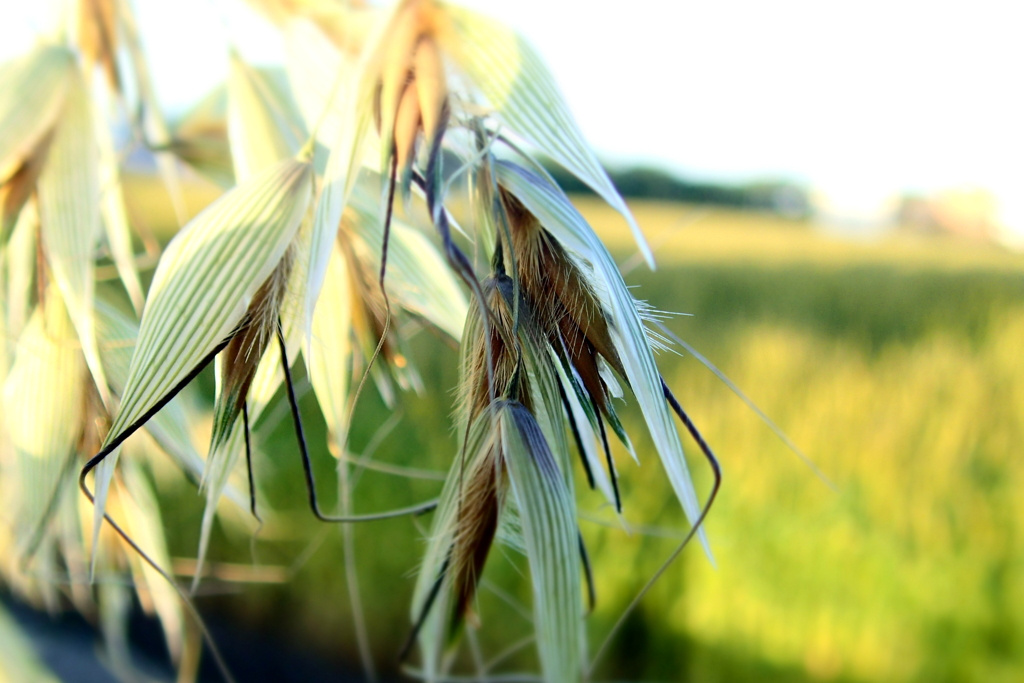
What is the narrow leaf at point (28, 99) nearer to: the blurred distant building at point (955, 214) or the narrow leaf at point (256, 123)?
the narrow leaf at point (256, 123)

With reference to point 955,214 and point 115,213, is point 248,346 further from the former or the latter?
point 955,214

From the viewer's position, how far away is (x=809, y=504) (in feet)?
2.58

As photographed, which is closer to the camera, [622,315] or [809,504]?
[622,315]

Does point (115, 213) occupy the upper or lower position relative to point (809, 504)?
upper

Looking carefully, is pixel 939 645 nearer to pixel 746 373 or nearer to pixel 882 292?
pixel 746 373

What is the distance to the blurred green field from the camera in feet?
2.35

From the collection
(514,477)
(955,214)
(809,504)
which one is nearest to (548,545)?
(514,477)

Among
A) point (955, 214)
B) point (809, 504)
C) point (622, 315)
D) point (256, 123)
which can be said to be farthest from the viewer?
point (955, 214)

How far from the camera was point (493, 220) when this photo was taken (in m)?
0.12

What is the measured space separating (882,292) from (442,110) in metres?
1.17

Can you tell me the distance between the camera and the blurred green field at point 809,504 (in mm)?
717

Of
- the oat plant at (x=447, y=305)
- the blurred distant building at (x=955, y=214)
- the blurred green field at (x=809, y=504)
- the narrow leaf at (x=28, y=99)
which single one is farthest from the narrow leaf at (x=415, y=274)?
the blurred distant building at (x=955, y=214)

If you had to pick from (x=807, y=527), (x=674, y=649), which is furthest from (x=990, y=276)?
(x=674, y=649)

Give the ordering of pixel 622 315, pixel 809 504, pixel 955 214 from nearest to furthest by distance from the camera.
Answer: pixel 622 315
pixel 809 504
pixel 955 214
